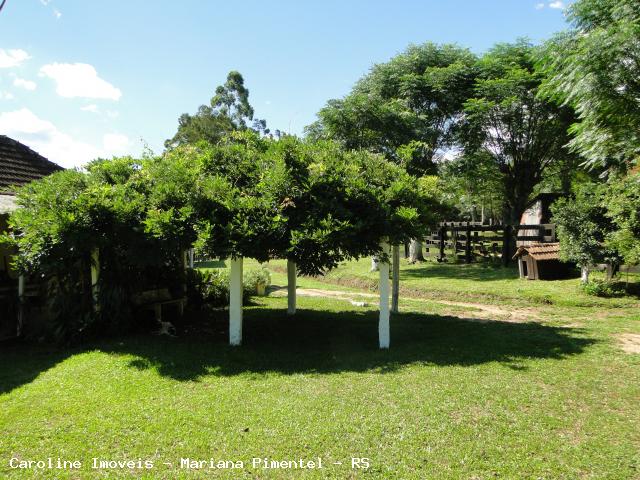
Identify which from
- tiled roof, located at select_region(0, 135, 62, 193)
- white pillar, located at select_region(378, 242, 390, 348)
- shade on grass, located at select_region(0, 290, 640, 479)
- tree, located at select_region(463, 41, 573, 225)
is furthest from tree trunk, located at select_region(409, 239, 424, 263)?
tiled roof, located at select_region(0, 135, 62, 193)

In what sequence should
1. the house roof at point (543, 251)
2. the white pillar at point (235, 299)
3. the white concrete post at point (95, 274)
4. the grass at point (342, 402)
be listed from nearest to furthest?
1. the grass at point (342, 402)
2. the white pillar at point (235, 299)
3. the white concrete post at point (95, 274)
4. the house roof at point (543, 251)

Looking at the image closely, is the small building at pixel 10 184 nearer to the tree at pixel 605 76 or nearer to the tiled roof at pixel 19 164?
the tiled roof at pixel 19 164

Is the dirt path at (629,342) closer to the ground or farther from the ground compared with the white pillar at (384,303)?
closer to the ground

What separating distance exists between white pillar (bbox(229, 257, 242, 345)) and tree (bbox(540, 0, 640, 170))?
9860 mm

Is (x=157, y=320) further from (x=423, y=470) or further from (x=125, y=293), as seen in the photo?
(x=423, y=470)

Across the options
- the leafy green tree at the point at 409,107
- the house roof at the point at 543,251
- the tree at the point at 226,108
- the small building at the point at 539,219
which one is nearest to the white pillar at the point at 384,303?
the house roof at the point at 543,251

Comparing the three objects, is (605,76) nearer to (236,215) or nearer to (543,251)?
(543,251)

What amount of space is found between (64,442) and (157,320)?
18.6ft

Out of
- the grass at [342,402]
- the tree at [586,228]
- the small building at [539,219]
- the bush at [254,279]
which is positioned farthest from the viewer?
the small building at [539,219]

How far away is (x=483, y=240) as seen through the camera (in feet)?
71.2

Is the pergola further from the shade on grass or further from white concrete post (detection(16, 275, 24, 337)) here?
white concrete post (detection(16, 275, 24, 337))

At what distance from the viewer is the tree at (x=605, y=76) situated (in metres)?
10.7

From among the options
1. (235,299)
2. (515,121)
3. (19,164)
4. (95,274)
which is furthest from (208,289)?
(515,121)

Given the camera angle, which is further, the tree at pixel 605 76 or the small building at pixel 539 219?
the small building at pixel 539 219
